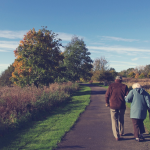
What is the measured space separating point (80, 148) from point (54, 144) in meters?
0.80

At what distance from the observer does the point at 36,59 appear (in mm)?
19203

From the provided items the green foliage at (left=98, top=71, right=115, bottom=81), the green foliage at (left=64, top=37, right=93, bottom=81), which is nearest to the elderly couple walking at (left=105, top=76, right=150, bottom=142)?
the green foliage at (left=64, top=37, right=93, bottom=81)

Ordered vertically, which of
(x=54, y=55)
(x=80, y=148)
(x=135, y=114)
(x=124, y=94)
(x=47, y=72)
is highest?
(x=54, y=55)

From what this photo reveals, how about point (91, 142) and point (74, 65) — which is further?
point (74, 65)

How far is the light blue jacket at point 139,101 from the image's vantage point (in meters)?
5.09

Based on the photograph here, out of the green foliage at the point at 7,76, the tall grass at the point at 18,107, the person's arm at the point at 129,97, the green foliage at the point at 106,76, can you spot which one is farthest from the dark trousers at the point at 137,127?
the green foliage at the point at 7,76

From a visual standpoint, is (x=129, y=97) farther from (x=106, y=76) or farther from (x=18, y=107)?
(x=106, y=76)

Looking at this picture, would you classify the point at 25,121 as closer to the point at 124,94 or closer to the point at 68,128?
the point at 68,128

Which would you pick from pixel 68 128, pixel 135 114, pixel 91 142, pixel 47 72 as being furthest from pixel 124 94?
pixel 47 72

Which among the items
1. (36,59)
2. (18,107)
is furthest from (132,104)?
(36,59)

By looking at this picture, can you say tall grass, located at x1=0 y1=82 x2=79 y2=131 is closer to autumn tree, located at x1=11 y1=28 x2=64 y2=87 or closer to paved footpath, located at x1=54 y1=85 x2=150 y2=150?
paved footpath, located at x1=54 y1=85 x2=150 y2=150

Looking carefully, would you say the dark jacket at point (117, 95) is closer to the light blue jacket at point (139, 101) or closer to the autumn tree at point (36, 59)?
the light blue jacket at point (139, 101)

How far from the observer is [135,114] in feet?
16.9

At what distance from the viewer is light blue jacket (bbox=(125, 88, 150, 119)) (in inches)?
200
